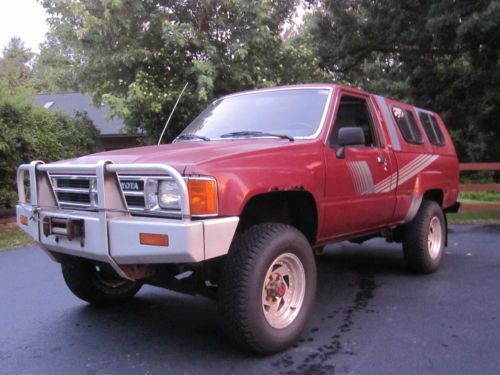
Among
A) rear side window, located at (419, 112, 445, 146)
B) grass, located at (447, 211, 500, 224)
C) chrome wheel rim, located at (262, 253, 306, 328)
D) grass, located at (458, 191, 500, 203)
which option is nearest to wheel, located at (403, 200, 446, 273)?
rear side window, located at (419, 112, 445, 146)

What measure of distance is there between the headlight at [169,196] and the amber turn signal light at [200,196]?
91mm

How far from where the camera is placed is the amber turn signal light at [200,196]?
3129 mm

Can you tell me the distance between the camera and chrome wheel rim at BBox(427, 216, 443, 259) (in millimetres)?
6057

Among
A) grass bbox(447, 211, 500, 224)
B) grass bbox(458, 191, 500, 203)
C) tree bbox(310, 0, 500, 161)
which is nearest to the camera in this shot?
grass bbox(447, 211, 500, 224)

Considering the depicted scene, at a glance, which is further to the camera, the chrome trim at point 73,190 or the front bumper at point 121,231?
the chrome trim at point 73,190

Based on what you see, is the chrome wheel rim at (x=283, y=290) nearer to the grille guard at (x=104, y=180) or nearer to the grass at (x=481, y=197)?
the grille guard at (x=104, y=180)

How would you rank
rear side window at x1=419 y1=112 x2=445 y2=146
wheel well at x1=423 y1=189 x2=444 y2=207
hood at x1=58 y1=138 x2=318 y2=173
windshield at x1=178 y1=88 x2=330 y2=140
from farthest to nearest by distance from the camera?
rear side window at x1=419 y1=112 x2=445 y2=146
wheel well at x1=423 y1=189 x2=444 y2=207
windshield at x1=178 y1=88 x2=330 y2=140
hood at x1=58 y1=138 x2=318 y2=173

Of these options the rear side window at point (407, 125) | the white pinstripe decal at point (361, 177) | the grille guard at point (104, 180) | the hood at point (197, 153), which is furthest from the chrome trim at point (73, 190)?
the rear side window at point (407, 125)

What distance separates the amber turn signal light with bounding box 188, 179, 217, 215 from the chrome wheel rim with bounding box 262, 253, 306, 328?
2.30 feet

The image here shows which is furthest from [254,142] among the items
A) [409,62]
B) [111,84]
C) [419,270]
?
[409,62]

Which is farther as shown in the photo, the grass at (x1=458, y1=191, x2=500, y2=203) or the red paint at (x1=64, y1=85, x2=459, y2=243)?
the grass at (x1=458, y1=191, x2=500, y2=203)

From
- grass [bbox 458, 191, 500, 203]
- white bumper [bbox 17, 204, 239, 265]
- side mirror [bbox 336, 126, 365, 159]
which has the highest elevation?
side mirror [bbox 336, 126, 365, 159]

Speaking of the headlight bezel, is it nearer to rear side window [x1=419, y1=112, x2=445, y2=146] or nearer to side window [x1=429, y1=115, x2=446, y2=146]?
rear side window [x1=419, y1=112, x2=445, y2=146]

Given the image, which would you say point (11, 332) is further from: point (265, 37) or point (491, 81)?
point (491, 81)
